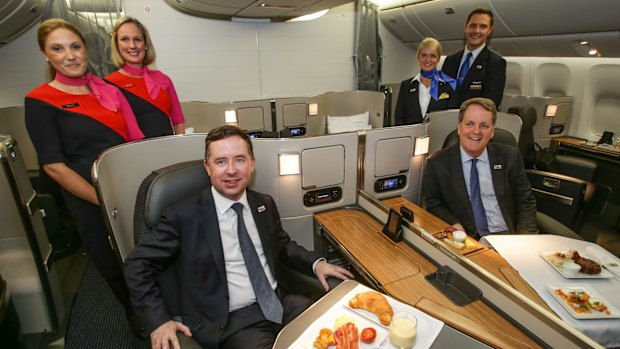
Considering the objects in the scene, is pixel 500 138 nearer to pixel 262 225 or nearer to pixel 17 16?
pixel 262 225

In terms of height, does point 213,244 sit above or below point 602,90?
below

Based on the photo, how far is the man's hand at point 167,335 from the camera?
137 cm

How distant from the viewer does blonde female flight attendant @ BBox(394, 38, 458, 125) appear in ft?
9.91

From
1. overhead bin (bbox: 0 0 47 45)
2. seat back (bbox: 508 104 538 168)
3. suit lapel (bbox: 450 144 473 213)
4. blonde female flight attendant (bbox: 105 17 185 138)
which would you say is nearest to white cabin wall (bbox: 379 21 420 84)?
seat back (bbox: 508 104 538 168)

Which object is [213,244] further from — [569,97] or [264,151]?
[569,97]

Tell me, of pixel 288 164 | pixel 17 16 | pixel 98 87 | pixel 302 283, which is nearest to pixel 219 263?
pixel 302 283

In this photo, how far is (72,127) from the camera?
1920mm

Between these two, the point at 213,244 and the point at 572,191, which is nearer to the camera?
the point at 213,244

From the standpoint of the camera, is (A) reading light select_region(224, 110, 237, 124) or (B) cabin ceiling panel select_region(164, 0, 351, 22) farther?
(A) reading light select_region(224, 110, 237, 124)

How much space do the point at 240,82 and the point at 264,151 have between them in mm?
3807

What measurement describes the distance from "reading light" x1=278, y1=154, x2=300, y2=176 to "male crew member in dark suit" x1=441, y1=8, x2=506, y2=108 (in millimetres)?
2013

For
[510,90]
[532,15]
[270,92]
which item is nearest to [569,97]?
[510,90]

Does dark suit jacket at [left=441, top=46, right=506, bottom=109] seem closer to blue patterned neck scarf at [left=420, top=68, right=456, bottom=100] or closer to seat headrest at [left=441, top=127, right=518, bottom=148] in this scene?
blue patterned neck scarf at [left=420, top=68, right=456, bottom=100]

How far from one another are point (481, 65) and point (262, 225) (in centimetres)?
255
